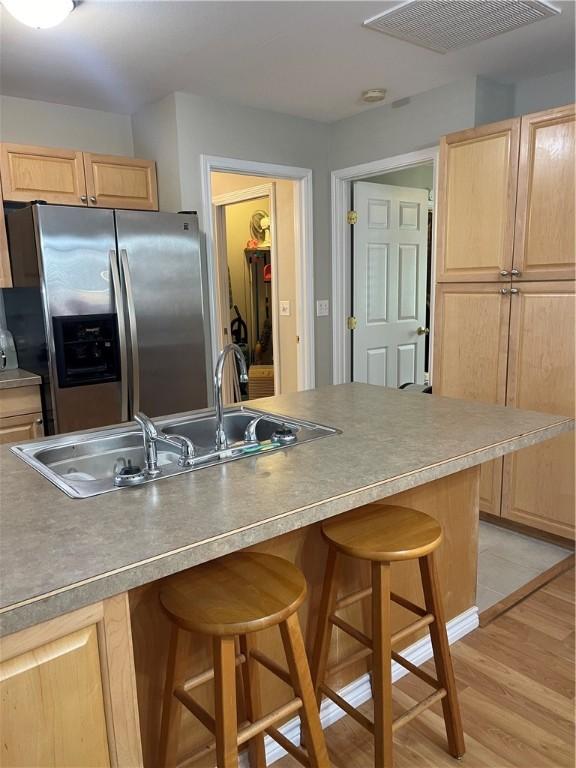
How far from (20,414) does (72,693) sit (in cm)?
212

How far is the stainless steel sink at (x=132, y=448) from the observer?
4.66 feet

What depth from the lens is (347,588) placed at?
1.73 metres

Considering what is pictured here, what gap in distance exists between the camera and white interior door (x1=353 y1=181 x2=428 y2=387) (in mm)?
4051

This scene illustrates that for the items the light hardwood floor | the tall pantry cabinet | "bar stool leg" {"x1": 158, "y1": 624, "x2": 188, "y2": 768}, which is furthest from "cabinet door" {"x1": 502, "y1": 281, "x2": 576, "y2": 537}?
"bar stool leg" {"x1": 158, "y1": 624, "x2": 188, "y2": 768}

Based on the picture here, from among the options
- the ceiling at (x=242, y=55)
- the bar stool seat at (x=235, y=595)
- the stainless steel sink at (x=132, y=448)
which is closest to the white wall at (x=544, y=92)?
the ceiling at (x=242, y=55)

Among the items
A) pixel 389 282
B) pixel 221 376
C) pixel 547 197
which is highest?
pixel 547 197

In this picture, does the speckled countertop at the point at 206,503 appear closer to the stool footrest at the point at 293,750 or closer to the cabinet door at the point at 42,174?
the stool footrest at the point at 293,750

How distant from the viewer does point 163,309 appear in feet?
9.70

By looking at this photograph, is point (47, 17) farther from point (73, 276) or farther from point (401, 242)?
point (401, 242)

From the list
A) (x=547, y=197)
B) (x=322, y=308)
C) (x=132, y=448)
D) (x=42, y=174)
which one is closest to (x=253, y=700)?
(x=132, y=448)

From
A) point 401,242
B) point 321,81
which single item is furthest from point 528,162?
point 401,242

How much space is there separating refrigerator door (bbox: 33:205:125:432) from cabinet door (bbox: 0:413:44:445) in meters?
0.16

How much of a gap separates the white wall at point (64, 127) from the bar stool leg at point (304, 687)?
309cm

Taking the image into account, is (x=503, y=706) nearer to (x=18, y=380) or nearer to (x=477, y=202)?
(x=477, y=202)
